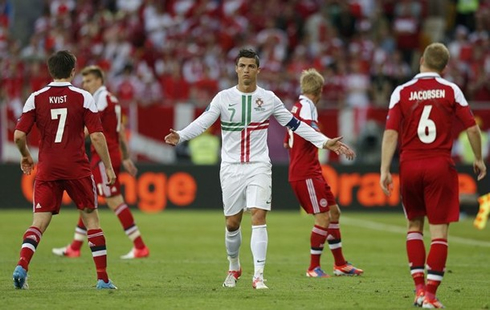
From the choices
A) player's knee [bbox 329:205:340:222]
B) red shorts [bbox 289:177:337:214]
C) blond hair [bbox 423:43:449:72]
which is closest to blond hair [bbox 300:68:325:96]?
red shorts [bbox 289:177:337:214]

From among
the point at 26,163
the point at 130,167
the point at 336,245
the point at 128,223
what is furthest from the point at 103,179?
the point at 26,163

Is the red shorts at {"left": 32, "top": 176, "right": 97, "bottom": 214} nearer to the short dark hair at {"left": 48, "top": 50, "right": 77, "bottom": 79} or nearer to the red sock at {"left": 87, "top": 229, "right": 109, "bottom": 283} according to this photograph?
the red sock at {"left": 87, "top": 229, "right": 109, "bottom": 283}

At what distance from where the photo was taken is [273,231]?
787 inches

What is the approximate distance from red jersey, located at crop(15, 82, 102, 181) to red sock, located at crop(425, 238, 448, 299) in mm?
3605

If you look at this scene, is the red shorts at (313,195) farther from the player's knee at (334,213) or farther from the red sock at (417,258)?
the red sock at (417,258)

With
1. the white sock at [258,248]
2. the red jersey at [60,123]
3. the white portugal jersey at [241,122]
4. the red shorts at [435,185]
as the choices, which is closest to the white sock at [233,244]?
the white sock at [258,248]

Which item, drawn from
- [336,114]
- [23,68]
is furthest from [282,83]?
[23,68]

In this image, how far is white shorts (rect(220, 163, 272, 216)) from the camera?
36.2 ft

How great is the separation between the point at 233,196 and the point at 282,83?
15.4 meters

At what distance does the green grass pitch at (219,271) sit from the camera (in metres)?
10.1

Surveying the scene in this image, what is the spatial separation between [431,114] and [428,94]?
18 centimetres

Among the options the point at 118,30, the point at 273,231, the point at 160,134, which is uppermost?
the point at 118,30

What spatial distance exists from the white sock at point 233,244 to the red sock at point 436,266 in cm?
247

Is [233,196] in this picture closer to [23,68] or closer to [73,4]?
[23,68]
